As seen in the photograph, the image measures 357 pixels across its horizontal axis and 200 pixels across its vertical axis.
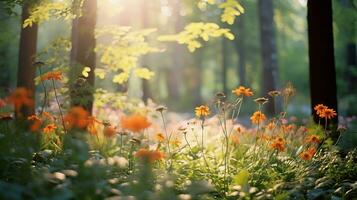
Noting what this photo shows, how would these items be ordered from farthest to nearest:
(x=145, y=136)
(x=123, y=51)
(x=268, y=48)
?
1. (x=268, y=48)
2. (x=123, y=51)
3. (x=145, y=136)

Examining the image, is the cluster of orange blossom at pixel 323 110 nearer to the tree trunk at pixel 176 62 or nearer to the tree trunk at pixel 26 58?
the tree trunk at pixel 26 58

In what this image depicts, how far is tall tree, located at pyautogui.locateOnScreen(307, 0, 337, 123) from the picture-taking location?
653 cm

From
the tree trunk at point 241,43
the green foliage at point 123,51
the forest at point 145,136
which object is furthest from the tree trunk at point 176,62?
the green foliage at point 123,51

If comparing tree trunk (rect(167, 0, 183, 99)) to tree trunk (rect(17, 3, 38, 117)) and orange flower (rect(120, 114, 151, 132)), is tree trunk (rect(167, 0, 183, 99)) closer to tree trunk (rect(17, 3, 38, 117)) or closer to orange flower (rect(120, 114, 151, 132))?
tree trunk (rect(17, 3, 38, 117))

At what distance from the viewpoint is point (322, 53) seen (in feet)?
21.6

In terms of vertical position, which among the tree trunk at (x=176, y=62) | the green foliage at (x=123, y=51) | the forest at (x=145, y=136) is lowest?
the forest at (x=145, y=136)

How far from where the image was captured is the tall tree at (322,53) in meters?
6.53

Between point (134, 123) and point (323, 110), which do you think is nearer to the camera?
point (134, 123)

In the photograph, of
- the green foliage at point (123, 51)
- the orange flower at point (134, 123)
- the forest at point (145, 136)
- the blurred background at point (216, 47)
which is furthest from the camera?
the blurred background at point (216, 47)

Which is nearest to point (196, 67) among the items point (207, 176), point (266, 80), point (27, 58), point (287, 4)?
point (287, 4)

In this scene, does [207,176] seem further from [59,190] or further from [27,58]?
[27,58]

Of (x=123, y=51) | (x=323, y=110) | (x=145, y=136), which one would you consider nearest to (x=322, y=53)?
(x=323, y=110)

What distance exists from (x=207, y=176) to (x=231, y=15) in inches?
93.5

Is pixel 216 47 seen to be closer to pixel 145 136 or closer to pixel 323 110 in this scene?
pixel 145 136
